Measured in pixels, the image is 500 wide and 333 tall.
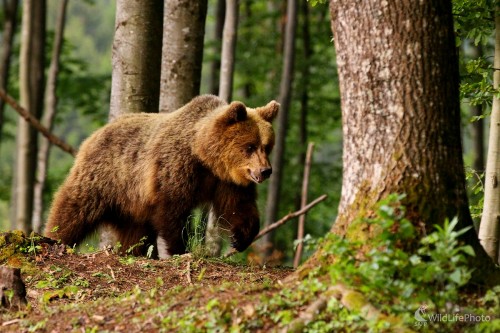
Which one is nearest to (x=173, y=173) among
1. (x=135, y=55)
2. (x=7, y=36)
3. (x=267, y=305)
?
(x=135, y=55)

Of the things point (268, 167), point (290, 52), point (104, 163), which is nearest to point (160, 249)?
point (104, 163)

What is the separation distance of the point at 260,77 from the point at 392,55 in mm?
18073

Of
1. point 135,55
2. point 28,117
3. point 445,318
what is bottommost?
point 445,318

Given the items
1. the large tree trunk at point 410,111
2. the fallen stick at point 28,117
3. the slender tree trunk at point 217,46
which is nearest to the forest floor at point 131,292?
the large tree trunk at point 410,111

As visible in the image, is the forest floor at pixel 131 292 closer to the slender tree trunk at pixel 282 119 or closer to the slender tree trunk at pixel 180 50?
the slender tree trunk at pixel 180 50

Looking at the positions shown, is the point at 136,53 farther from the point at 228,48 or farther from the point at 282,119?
the point at 282,119

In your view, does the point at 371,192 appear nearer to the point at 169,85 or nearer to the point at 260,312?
the point at 260,312

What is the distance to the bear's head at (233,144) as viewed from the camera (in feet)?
26.1

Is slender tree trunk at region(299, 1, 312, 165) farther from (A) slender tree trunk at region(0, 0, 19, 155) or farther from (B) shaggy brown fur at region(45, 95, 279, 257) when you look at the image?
(B) shaggy brown fur at region(45, 95, 279, 257)

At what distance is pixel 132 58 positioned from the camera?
9336 millimetres

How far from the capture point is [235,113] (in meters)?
7.94

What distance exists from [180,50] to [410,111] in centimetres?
521

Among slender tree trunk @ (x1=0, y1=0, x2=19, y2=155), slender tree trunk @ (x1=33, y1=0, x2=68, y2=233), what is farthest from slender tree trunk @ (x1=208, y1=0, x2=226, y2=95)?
slender tree trunk @ (x1=0, y1=0, x2=19, y2=155)

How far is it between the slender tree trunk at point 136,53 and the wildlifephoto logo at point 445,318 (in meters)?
5.79
